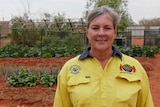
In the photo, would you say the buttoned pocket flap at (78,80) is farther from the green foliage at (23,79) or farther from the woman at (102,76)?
the green foliage at (23,79)

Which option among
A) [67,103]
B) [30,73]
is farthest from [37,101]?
[67,103]

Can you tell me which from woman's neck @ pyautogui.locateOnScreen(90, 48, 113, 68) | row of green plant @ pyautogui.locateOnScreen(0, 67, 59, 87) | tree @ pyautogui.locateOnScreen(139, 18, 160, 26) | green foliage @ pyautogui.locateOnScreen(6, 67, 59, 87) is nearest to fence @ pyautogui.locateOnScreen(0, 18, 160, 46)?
row of green plant @ pyautogui.locateOnScreen(0, 67, 59, 87)

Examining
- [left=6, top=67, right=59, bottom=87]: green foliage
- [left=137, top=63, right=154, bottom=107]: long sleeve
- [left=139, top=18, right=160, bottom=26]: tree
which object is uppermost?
[left=137, top=63, right=154, bottom=107]: long sleeve

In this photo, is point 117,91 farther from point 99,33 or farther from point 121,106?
point 99,33

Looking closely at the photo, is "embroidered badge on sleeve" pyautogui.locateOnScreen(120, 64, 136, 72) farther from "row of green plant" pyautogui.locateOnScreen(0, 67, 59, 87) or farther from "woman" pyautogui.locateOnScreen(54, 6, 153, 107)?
"row of green plant" pyautogui.locateOnScreen(0, 67, 59, 87)

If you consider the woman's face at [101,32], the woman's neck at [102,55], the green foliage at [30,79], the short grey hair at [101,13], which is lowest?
the green foliage at [30,79]

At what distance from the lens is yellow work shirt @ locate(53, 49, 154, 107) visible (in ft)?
7.60

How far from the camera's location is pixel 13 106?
6891 mm

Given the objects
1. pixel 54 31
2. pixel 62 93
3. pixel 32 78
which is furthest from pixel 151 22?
pixel 62 93

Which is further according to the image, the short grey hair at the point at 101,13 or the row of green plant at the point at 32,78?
the row of green plant at the point at 32,78

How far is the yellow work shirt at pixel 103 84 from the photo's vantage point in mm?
2316

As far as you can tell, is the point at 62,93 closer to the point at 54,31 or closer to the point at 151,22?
the point at 54,31

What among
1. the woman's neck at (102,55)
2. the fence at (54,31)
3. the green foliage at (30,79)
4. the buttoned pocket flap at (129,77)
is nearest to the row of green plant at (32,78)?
the green foliage at (30,79)

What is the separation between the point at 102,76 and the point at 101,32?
0.31 metres
